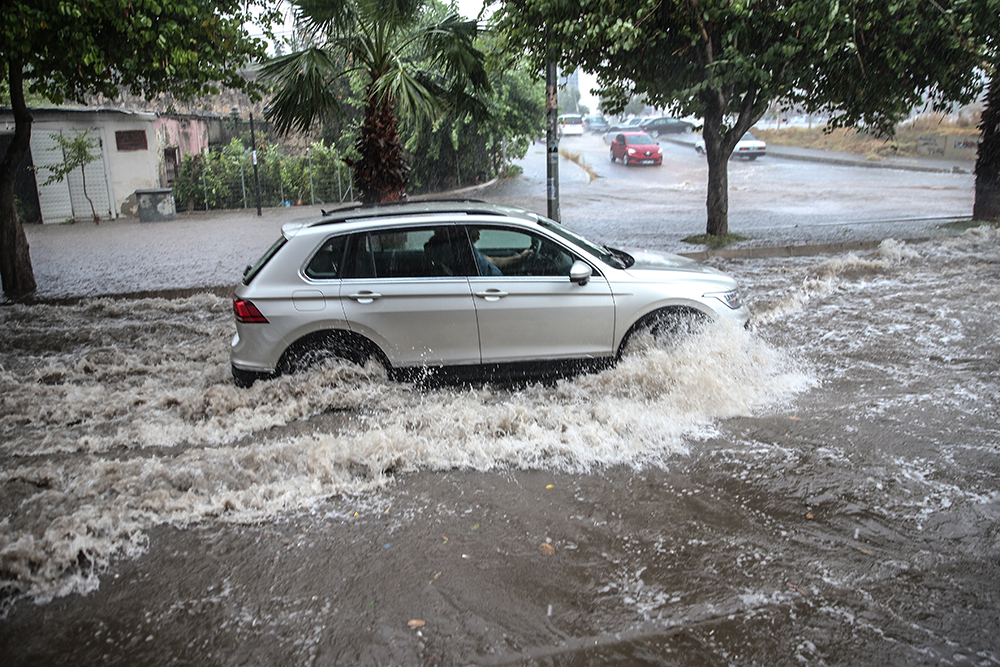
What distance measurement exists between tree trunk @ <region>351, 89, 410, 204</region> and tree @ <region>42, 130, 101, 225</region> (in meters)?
14.2

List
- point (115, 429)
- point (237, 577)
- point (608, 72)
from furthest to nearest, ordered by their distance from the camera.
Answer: point (608, 72) → point (115, 429) → point (237, 577)

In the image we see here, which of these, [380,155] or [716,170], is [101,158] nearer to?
[380,155]

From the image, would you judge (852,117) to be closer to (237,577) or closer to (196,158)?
(237,577)

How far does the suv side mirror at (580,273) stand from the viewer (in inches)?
226

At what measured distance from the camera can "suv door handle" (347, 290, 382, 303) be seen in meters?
5.71

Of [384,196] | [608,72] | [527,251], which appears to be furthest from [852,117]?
[527,251]

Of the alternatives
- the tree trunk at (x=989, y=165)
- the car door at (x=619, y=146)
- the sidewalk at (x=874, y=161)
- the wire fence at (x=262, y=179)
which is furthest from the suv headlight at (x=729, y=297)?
the car door at (x=619, y=146)

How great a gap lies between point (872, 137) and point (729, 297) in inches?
1249

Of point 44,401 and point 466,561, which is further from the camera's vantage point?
point 44,401

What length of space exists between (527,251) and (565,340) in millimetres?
784

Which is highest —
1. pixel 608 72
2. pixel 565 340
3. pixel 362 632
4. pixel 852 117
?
pixel 608 72

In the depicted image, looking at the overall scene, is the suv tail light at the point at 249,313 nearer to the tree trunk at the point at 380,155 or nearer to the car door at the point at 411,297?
the car door at the point at 411,297

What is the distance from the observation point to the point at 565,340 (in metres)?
5.89

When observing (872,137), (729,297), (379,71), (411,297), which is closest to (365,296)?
(411,297)
